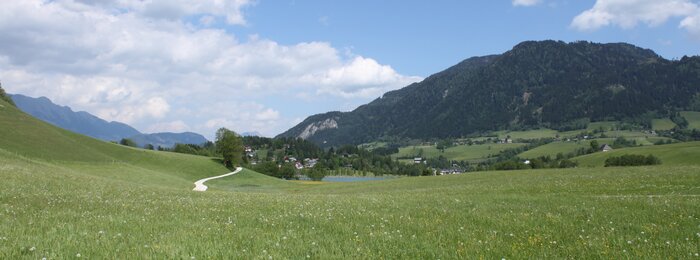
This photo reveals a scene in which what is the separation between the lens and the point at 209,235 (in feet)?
36.2

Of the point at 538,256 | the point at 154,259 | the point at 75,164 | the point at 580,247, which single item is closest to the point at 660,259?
the point at 580,247

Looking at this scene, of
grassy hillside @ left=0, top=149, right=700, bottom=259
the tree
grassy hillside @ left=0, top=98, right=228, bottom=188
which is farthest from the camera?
the tree

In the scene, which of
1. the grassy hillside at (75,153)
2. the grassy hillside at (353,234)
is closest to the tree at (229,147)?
the grassy hillside at (75,153)

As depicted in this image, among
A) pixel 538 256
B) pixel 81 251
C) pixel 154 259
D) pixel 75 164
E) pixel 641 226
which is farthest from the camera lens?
pixel 75 164

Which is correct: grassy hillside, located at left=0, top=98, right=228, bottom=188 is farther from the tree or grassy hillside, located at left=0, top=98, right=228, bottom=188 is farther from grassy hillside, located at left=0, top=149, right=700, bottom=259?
grassy hillside, located at left=0, top=149, right=700, bottom=259

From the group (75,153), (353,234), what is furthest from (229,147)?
(353,234)

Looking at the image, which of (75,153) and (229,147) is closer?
(75,153)

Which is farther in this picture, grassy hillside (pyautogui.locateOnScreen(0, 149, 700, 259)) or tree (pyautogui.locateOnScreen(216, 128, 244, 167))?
tree (pyautogui.locateOnScreen(216, 128, 244, 167))

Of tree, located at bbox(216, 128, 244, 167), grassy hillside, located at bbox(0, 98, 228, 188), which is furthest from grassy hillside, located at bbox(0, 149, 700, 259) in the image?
tree, located at bbox(216, 128, 244, 167)

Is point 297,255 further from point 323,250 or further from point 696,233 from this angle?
point 696,233

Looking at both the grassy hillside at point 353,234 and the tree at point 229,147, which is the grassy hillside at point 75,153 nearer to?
the tree at point 229,147

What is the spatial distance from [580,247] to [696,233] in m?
3.82

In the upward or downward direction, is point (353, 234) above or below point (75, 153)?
below

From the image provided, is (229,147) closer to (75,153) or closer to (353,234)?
(75,153)
